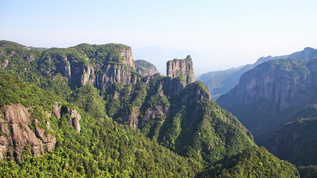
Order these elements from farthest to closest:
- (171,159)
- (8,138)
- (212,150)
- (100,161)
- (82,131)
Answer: (212,150), (171,159), (82,131), (100,161), (8,138)

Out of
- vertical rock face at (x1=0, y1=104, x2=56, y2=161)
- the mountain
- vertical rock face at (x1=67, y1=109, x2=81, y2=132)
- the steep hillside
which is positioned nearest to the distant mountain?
the mountain

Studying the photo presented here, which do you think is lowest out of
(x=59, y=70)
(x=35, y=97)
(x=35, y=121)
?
(x=35, y=121)

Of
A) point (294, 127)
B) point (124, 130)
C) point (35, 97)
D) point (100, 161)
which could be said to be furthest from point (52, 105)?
point (294, 127)

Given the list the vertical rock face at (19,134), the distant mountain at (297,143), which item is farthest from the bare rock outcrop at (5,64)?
the distant mountain at (297,143)

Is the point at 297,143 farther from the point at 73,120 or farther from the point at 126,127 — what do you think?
the point at 73,120

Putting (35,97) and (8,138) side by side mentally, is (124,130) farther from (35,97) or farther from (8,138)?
(8,138)

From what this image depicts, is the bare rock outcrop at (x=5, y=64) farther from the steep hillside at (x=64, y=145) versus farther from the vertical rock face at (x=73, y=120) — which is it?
the vertical rock face at (x=73, y=120)
